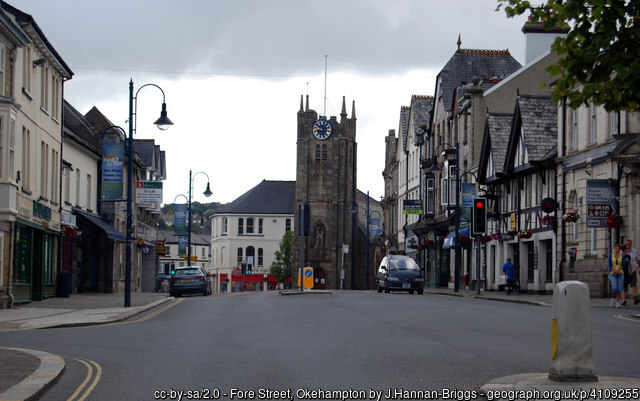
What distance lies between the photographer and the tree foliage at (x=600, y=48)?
31.7ft

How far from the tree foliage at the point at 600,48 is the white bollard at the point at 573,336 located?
2.07 m

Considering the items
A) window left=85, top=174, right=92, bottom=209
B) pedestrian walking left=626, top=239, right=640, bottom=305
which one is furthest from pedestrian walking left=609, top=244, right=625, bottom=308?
window left=85, top=174, right=92, bottom=209

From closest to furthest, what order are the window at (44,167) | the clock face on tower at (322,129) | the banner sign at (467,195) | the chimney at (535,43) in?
the window at (44,167)
the banner sign at (467,195)
the chimney at (535,43)
the clock face on tower at (322,129)

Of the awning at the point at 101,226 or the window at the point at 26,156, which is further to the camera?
the awning at the point at 101,226

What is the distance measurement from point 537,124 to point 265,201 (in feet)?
286


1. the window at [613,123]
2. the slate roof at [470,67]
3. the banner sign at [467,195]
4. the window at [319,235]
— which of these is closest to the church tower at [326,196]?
the window at [319,235]

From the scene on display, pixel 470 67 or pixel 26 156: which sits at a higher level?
pixel 470 67

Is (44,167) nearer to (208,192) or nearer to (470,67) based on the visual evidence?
(208,192)

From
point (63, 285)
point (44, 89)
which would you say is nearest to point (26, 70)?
point (44, 89)

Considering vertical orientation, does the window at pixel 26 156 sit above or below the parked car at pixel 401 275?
above

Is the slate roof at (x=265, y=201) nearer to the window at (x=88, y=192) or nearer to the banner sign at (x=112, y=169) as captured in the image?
the window at (x=88, y=192)

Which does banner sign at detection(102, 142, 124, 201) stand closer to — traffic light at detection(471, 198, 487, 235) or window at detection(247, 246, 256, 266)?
traffic light at detection(471, 198, 487, 235)

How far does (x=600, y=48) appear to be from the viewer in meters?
9.96

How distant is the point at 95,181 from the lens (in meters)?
47.5
